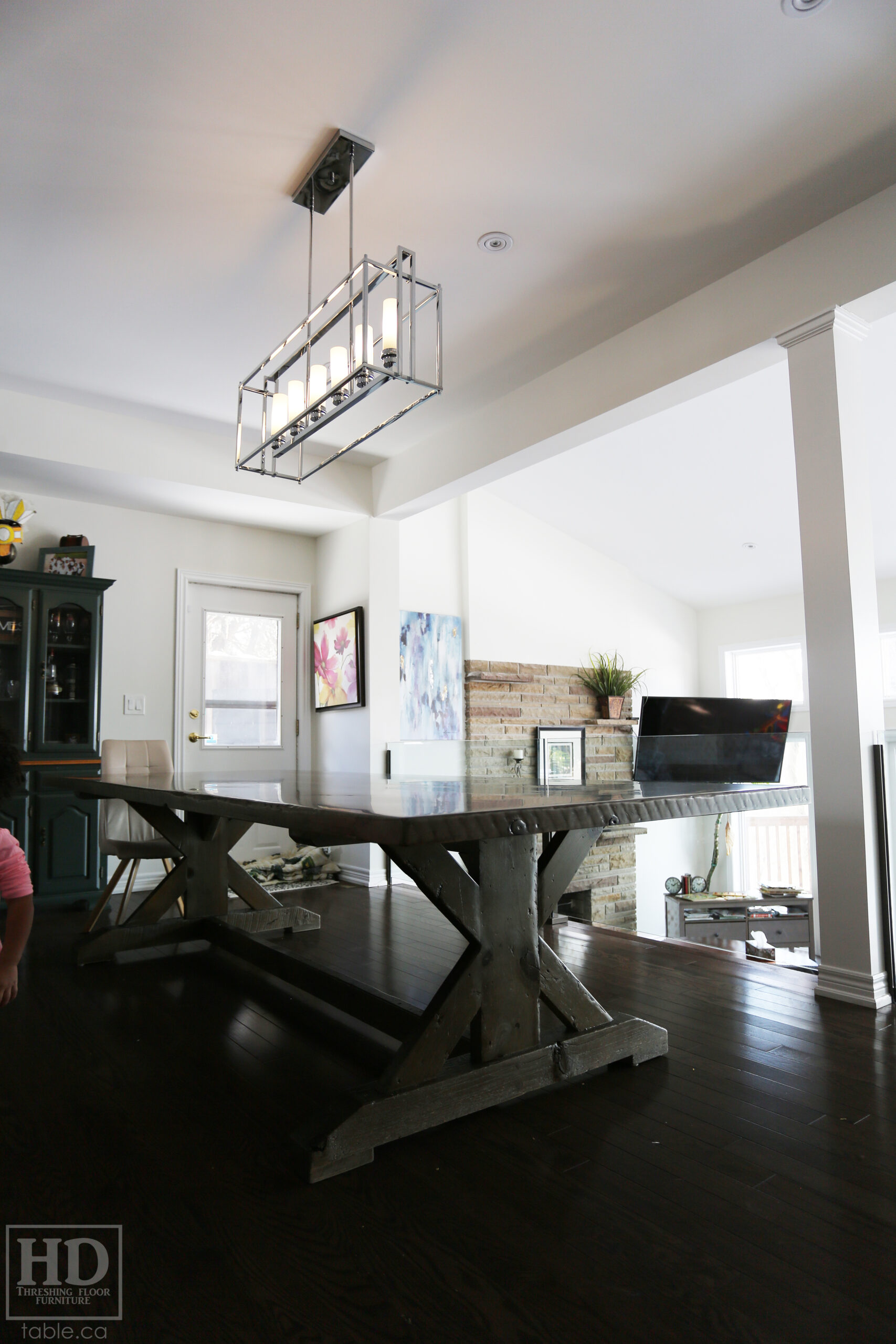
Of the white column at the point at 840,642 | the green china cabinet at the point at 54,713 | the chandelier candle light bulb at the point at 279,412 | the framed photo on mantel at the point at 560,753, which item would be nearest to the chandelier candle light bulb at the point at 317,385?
the chandelier candle light bulb at the point at 279,412

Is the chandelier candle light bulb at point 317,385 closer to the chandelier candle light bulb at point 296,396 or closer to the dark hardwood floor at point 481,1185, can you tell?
the chandelier candle light bulb at point 296,396

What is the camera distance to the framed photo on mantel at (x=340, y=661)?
17.2ft

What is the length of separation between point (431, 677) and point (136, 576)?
2.14m

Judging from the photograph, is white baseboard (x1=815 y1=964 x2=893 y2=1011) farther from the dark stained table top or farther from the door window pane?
the door window pane

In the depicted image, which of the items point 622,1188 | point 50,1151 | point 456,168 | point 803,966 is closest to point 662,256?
point 456,168

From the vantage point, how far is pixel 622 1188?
4.77 feet

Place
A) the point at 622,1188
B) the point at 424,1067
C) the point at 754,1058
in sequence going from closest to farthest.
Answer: the point at 622,1188
the point at 424,1067
the point at 754,1058

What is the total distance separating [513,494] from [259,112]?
174 inches

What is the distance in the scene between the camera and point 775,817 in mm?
7445

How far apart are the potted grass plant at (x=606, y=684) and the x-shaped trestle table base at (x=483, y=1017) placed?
511cm

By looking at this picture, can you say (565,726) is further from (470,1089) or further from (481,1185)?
(481,1185)

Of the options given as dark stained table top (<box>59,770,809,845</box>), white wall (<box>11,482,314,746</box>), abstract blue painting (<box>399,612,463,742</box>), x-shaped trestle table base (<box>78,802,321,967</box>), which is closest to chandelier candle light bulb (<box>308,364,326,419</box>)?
dark stained table top (<box>59,770,809,845</box>)

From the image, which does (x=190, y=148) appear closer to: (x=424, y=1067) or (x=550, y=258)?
(x=550, y=258)

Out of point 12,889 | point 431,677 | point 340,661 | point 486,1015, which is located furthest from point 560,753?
point 12,889
